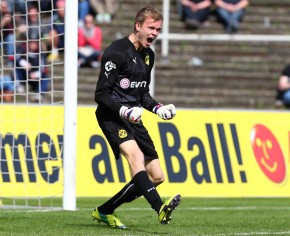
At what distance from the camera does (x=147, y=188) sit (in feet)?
30.6

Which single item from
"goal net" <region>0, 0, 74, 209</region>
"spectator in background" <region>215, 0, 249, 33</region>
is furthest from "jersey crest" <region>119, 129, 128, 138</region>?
"spectator in background" <region>215, 0, 249, 33</region>

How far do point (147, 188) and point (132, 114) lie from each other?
766 mm

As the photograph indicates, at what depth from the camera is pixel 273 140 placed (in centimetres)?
1603

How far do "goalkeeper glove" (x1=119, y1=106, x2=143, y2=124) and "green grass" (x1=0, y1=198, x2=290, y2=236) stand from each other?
1.15 m

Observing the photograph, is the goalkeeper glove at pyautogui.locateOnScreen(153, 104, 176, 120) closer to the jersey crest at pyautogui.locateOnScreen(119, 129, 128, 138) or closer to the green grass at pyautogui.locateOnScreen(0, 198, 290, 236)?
the jersey crest at pyautogui.locateOnScreen(119, 129, 128, 138)

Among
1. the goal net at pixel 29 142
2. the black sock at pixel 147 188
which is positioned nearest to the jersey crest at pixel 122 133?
the black sock at pixel 147 188

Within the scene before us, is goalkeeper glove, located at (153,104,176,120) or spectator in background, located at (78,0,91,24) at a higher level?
spectator in background, located at (78,0,91,24)

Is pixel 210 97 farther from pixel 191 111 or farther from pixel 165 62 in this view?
pixel 191 111

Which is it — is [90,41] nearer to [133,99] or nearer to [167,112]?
[133,99]

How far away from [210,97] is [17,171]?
765cm

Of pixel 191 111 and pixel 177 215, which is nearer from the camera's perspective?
pixel 177 215

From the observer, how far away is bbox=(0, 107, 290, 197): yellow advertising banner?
49.7 feet

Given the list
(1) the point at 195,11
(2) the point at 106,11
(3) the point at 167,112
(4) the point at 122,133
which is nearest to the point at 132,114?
(3) the point at 167,112

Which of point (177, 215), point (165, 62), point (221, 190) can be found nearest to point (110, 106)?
point (177, 215)
